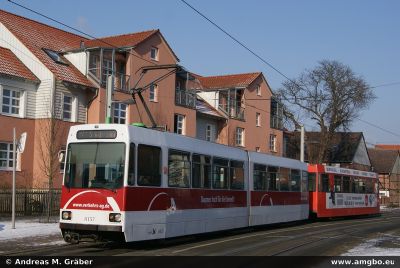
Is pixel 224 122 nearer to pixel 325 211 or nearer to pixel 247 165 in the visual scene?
pixel 325 211

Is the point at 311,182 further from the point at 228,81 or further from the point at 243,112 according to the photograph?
the point at 228,81

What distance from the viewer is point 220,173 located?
1772 cm

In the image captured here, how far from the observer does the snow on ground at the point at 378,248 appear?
13.3 m

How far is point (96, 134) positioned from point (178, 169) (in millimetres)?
2633

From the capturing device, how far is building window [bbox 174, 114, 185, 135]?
42.2 m

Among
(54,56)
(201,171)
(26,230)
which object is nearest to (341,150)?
(54,56)

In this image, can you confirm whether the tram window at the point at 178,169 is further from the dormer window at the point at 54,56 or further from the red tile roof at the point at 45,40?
the dormer window at the point at 54,56

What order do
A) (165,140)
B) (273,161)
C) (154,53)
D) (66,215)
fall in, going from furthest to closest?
1. (154,53)
2. (273,161)
3. (165,140)
4. (66,215)

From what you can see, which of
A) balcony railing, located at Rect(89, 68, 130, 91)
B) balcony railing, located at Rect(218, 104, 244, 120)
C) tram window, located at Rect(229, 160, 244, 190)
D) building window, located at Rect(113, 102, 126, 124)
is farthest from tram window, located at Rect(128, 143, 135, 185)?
balcony railing, located at Rect(218, 104, 244, 120)

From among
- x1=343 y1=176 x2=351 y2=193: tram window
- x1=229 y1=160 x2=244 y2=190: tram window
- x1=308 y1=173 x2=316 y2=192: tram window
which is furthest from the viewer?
x1=343 y1=176 x2=351 y2=193: tram window

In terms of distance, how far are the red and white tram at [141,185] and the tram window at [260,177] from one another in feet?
6.75

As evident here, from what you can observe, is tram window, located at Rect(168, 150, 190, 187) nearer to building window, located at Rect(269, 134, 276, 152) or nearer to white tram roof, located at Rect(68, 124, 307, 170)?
white tram roof, located at Rect(68, 124, 307, 170)

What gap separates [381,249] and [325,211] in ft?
48.5

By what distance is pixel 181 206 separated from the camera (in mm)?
15211
